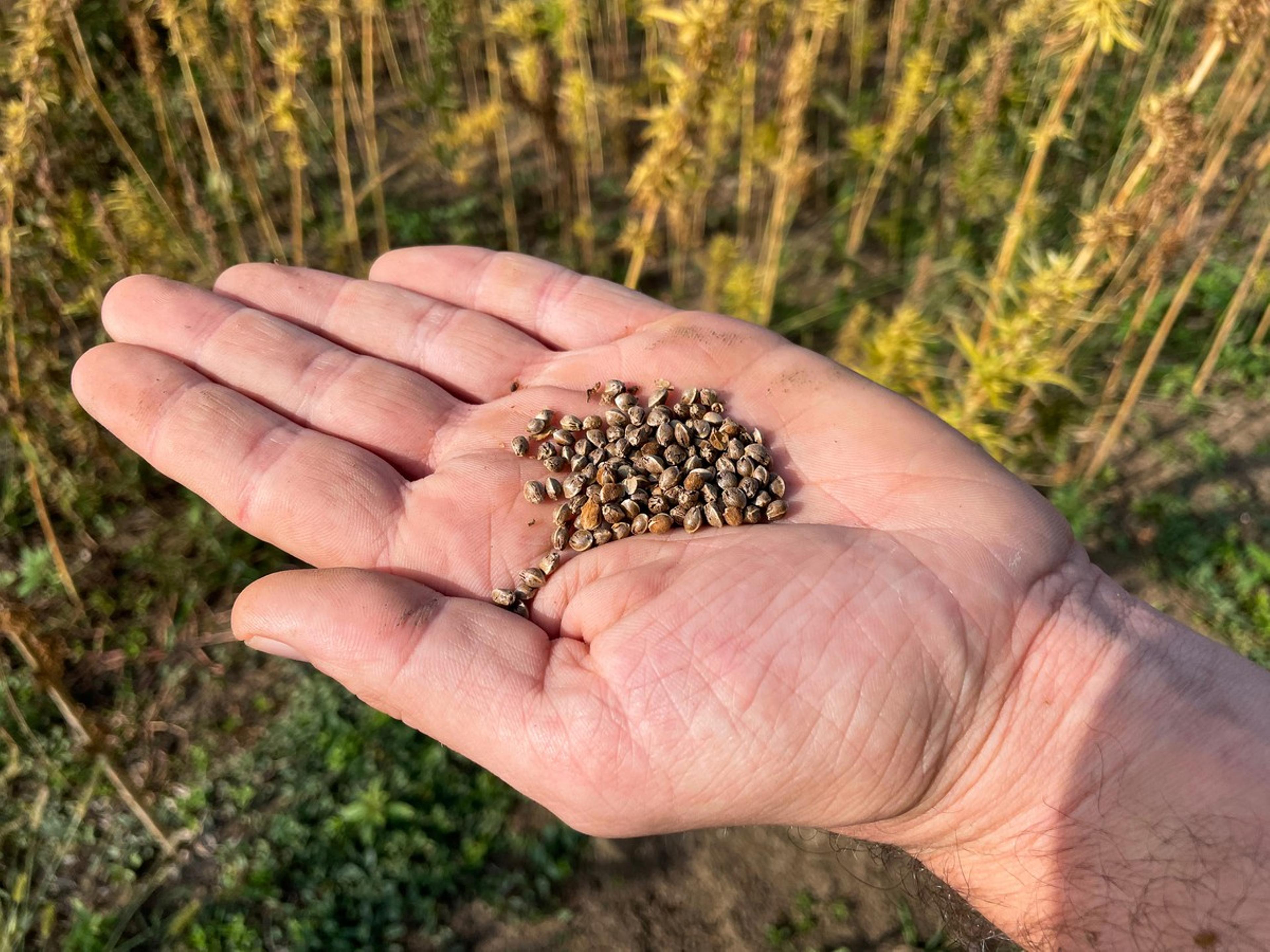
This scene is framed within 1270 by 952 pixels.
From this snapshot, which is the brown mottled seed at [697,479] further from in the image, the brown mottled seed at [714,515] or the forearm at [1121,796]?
the forearm at [1121,796]

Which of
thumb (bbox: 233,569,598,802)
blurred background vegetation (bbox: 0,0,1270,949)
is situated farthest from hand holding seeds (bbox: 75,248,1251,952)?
blurred background vegetation (bbox: 0,0,1270,949)

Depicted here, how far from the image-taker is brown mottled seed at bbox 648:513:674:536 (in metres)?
3.07

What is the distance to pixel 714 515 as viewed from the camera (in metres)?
3.08

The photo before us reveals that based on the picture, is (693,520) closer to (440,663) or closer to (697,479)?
(697,479)

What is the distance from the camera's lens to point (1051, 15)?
3.95m

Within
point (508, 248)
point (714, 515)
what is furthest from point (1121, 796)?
point (508, 248)

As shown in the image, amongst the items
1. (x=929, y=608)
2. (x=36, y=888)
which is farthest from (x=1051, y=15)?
(x=36, y=888)

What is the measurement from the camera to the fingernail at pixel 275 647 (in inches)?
97.0

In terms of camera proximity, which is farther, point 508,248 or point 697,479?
point 508,248

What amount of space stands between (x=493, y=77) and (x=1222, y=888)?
21.2 feet

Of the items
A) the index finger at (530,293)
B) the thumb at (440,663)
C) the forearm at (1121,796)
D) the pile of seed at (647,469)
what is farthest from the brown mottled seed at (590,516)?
the forearm at (1121,796)

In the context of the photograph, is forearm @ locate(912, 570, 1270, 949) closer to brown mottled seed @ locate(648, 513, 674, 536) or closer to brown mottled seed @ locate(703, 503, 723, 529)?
brown mottled seed @ locate(703, 503, 723, 529)

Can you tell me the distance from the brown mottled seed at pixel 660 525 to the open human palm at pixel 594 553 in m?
0.20

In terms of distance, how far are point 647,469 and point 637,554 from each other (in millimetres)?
712
